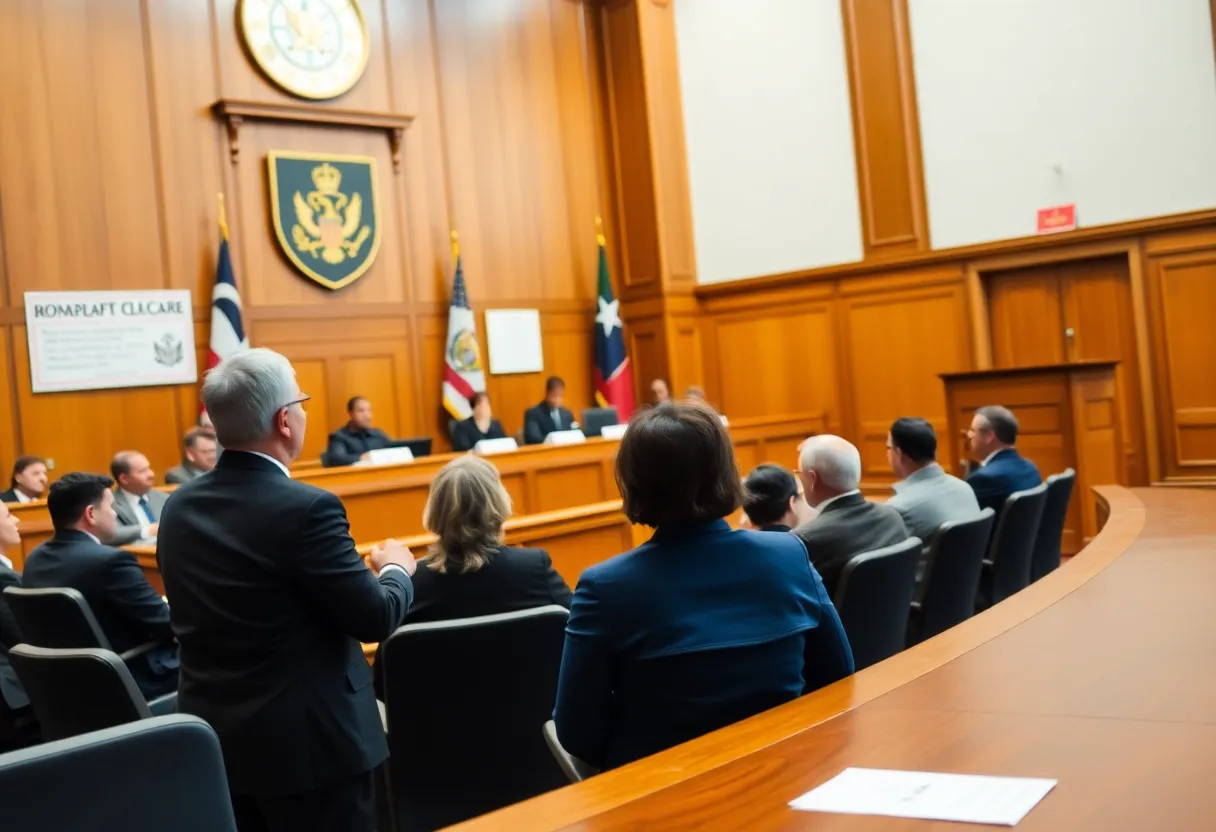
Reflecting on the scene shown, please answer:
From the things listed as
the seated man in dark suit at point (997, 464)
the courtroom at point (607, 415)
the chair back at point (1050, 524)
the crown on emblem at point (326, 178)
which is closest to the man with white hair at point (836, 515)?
the courtroom at point (607, 415)

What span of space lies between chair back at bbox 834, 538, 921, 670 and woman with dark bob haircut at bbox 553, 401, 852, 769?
901 mm

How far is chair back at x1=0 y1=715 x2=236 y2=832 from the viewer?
4.29 feet

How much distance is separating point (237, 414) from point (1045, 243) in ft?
26.4

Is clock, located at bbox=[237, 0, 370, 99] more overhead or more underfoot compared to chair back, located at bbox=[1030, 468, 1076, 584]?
more overhead

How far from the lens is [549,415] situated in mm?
9664

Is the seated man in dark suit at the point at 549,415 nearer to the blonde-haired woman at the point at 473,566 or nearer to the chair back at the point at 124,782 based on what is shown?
the blonde-haired woman at the point at 473,566

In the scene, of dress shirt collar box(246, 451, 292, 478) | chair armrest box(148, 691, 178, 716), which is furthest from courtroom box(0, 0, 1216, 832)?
chair armrest box(148, 691, 178, 716)

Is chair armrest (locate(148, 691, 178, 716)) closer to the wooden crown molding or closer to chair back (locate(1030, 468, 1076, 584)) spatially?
chair back (locate(1030, 468, 1076, 584))

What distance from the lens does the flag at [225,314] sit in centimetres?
836

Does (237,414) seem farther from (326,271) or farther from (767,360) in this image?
(767,360)

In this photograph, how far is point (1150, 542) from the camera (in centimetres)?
289

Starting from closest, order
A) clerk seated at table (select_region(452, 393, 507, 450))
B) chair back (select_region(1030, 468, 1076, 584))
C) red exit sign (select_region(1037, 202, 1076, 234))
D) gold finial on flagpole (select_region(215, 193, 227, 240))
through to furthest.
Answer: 1. chair back (select_region(1030, 468, 1076, 584))
2. gold finial on flagpole (select_region(215, 193, 227, 240))
3. red exit sign (select_region(1037, 202, 1076, 234))
4. clerk seated at table (select_region(452, 393, 507, 450))

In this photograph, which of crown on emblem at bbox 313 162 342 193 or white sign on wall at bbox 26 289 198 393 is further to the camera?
crown on emblem at bbox 313 162 342 193

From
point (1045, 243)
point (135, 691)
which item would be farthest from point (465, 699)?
point (1045, 243)
